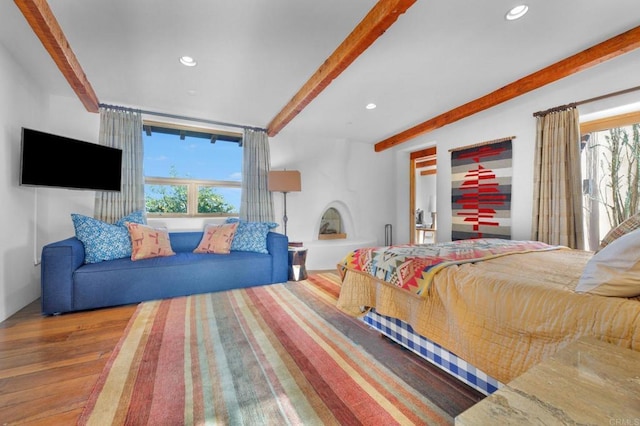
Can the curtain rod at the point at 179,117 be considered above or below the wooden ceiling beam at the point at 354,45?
above

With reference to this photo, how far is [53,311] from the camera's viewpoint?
2.33 m

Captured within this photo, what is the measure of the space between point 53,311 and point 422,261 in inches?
122

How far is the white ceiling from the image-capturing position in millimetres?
1790

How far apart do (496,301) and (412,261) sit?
504mm

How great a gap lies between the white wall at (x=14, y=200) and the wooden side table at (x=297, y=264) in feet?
8.55

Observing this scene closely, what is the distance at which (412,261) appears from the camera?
165 cm

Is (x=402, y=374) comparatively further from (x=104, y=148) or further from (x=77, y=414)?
(x=104, y=148)

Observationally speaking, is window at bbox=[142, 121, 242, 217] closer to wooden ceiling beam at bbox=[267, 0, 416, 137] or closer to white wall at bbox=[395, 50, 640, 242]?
wooden ceiling beam at bbox=[267, 0, 416, 137]

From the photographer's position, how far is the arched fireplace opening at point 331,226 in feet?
16.2

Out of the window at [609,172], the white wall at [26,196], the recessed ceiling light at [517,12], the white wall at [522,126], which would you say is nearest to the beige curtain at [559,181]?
the white wall at [522,126]

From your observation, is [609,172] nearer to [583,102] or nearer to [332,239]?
[583,102]

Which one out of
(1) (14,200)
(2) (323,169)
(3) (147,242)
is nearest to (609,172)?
(2) (323,169)

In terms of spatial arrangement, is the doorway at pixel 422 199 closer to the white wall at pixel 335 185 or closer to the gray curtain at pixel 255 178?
the white wall at pixel 335 185

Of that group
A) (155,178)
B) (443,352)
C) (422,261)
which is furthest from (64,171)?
(443,352)
